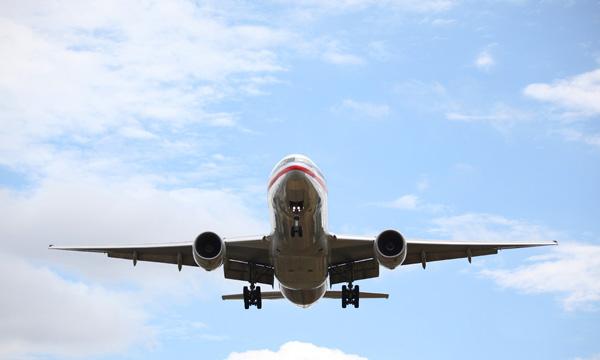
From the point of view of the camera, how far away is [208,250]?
80.9 feet

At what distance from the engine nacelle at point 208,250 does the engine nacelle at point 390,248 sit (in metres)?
4.81

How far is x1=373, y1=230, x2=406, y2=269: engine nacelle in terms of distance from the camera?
2469 cm

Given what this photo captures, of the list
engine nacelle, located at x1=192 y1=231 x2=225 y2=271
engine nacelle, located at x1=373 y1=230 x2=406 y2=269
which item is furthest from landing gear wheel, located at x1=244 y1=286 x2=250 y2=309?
engine nacelle, located at x1=373 y1=230 x2=406 y2=269

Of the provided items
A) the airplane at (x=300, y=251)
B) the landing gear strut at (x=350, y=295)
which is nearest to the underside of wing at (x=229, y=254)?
the airplane at (x=300, y=251)

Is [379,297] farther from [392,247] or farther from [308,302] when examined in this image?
[392,247]

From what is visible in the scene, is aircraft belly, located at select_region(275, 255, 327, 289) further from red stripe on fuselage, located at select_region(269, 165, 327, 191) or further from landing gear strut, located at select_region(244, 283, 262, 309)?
landing gear strut, located at select_region(244, 283, 262, 309)

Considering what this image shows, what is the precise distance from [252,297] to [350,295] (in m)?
3.60

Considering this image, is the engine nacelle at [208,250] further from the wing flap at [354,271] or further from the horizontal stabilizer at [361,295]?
the horizontal stabilizer at [361,295]

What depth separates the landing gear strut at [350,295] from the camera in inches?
1164

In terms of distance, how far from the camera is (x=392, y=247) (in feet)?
81.8

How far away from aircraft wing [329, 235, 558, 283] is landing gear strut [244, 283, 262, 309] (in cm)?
280

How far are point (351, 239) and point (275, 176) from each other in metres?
4.23

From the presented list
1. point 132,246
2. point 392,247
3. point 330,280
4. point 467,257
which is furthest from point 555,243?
point 132,246

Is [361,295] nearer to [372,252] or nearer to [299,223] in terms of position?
[372,252]
